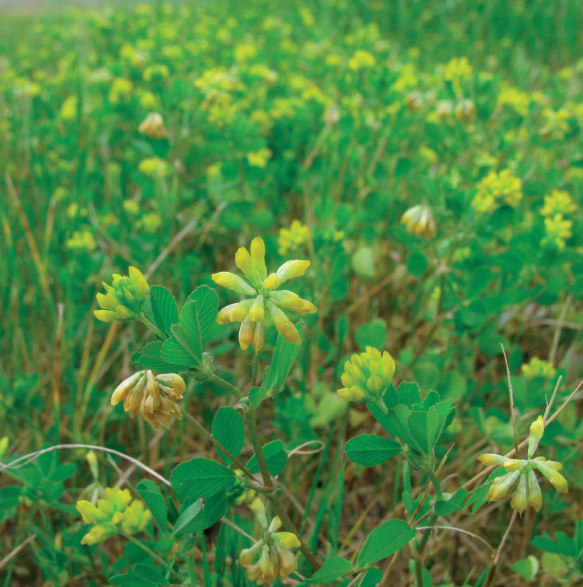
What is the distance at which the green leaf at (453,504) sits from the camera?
75 centimetres

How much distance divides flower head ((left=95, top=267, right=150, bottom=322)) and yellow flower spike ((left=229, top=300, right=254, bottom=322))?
0.15 metres

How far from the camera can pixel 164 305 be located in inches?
29.9

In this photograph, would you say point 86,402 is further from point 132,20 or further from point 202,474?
point 132,20

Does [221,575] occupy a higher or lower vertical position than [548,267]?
lower

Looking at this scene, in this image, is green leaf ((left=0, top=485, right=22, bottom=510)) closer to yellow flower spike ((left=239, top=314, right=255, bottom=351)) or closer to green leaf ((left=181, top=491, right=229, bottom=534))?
green leaf ((left=181, top=491, right=229, bottom=534))

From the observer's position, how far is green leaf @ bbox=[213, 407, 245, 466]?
80cm

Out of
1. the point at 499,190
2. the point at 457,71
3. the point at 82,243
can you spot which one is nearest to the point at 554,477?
the point at 499,190

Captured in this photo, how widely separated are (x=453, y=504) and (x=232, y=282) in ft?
1.44

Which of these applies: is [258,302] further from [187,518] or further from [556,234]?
[556,234]

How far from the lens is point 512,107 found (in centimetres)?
216

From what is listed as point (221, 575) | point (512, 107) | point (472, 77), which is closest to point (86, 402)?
point (221, 575)

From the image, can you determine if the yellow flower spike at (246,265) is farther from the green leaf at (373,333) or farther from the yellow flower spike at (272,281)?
the green leaf at (373,333)

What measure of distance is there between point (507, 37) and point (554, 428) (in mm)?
4645

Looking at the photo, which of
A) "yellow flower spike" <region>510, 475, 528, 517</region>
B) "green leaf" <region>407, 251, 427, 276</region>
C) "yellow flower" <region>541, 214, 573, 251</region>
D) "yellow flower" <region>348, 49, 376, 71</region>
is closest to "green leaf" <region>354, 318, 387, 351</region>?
"green leaf" <region>407, 251, 427, 276</region>
